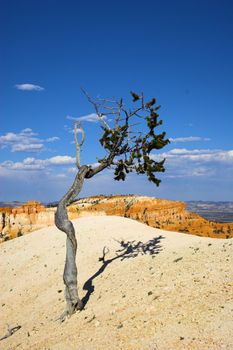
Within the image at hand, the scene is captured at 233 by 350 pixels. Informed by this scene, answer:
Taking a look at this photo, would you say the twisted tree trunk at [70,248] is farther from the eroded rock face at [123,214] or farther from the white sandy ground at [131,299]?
the eroded rock face at [123,214]

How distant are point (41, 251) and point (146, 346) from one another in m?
21.1

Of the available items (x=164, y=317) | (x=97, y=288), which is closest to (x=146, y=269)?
(x=97, y=288)

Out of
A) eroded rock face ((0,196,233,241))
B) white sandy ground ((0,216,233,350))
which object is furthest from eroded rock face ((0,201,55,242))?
white sandy ground ((0,216,233,350))

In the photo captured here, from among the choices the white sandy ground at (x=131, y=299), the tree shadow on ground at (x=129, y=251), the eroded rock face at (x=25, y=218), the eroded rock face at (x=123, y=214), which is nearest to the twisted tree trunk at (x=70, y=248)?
Result: the white sandy ground at (x=131, y=299)

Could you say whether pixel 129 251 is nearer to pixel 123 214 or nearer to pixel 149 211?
pixel 123 214

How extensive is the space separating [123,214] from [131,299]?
49593 mm

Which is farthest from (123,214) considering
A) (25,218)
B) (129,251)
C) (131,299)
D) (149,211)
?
(131,299)

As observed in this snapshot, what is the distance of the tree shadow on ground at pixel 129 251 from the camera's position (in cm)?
2175

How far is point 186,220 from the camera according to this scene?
240 ft

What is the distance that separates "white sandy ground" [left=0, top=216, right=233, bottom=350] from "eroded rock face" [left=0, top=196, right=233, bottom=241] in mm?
30660

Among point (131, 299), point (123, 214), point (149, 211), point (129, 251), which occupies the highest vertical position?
point (149, 211)

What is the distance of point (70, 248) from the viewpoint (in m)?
17.2

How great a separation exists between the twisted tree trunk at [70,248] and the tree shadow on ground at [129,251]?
3132 millimetres

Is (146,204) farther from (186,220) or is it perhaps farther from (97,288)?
(97,288)
